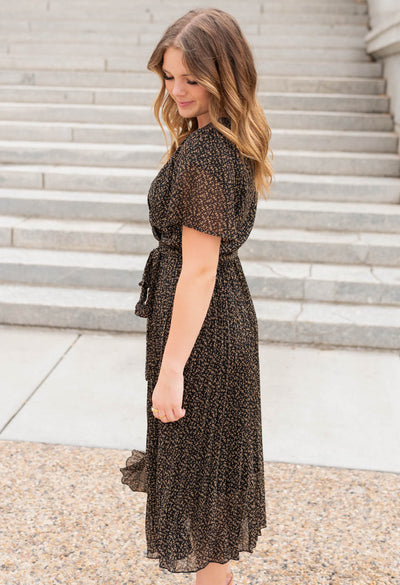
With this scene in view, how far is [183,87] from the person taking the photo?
5.51 feet

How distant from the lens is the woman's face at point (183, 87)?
5.43 ft

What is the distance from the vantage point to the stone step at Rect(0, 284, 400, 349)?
4.45m

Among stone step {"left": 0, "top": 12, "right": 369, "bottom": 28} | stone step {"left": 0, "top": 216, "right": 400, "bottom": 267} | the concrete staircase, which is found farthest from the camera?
stone step {"left": 0, "top": 12, "right": 369, "bottom": 28}

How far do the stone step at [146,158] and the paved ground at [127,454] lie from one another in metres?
2.21

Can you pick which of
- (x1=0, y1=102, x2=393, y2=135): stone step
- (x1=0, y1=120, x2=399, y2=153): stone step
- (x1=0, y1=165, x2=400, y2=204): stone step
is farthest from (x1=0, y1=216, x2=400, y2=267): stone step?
(x1=0, y1=102, x2=393, y2=135): stone step

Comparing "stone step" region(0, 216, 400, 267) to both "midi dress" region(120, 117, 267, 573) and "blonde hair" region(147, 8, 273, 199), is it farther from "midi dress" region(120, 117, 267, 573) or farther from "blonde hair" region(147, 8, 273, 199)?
"blonde hair" region(147, 8, 273, 199)

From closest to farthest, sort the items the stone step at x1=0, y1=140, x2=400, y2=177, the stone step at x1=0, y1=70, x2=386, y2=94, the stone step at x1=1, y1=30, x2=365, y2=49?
1. the stone step at x1=0, y1=140, x2=400, y2=177
2. the stone step at x1=0, y1=70, x2=386, y2=94
3. the stone step at x1=1, y1=30, x2=365, y2=49

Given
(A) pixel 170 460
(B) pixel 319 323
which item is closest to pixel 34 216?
(B) pixel 319 323

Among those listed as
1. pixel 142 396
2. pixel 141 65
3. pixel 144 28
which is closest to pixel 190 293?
pixel 142 396

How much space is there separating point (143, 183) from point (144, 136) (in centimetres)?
87

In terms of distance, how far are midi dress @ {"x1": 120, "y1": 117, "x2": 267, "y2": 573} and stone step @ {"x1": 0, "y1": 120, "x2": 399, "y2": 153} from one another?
462cm

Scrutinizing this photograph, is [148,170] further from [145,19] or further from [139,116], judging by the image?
[145,19]

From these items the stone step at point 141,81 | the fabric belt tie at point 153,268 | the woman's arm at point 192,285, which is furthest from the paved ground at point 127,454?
the stone step at point 141,81

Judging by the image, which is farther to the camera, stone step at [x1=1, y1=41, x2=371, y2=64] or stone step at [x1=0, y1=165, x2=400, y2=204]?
stone step at [x1=1, y1=41, x2=371, y2=64]
